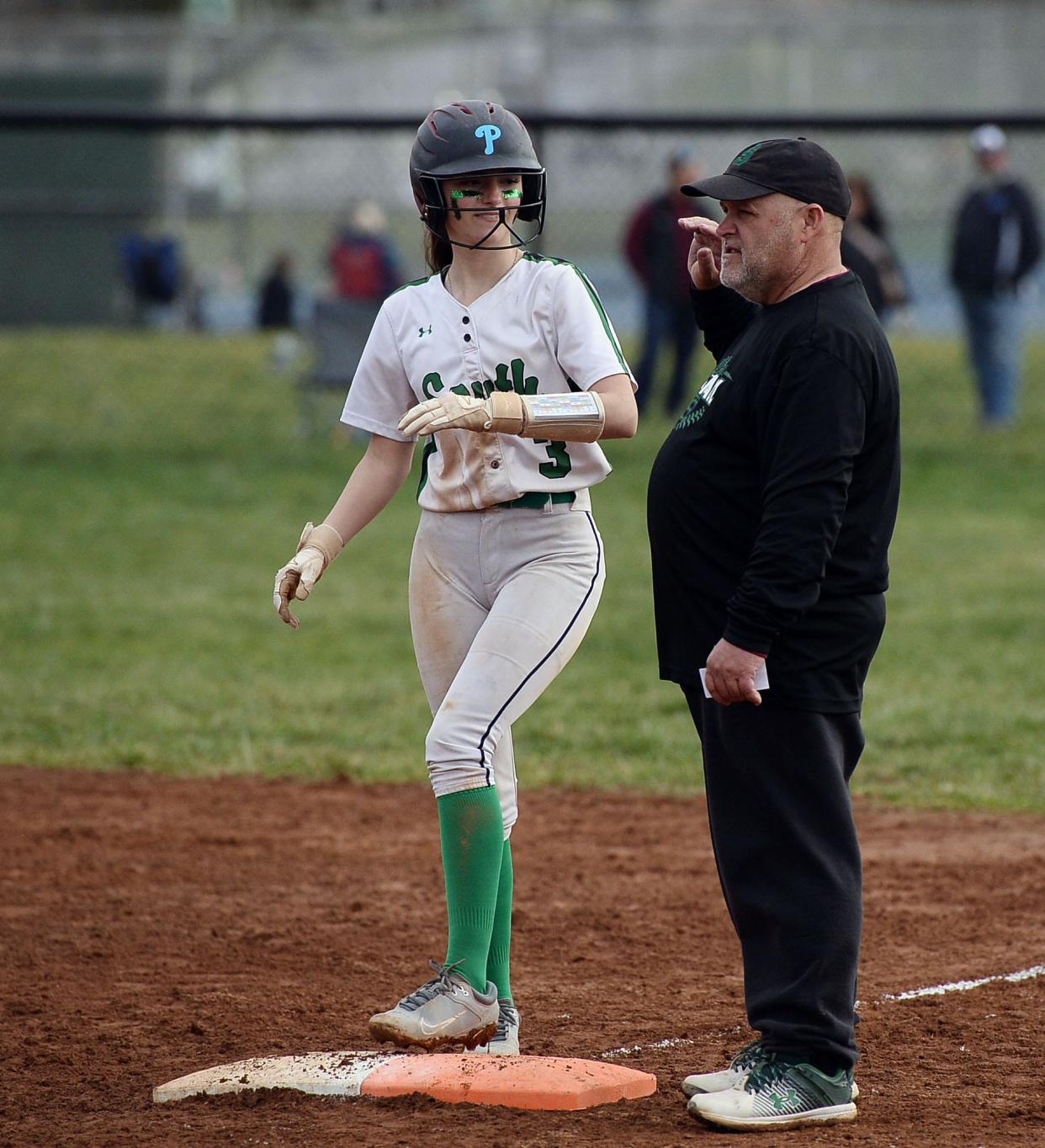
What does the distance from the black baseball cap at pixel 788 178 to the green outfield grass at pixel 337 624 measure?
140 inches

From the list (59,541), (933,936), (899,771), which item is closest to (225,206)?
(59,541)

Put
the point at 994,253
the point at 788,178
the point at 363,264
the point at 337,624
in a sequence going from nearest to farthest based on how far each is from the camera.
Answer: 1. the point at 788,178
2. the point at 337,624
3. the point at 994,253
4. the point at 363,264

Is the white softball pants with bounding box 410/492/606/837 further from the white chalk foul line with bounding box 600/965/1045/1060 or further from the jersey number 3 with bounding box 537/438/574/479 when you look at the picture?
the white chalk foul line with bounding box 600/965/1045/1060

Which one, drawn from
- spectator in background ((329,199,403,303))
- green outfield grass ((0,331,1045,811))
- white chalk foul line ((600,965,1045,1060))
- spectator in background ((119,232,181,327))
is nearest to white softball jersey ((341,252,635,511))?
white chalk foul line ((600,965,1045,1060))

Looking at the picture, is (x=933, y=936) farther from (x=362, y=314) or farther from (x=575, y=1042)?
(x=362, y=314)

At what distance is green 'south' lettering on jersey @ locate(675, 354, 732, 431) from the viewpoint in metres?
3.39

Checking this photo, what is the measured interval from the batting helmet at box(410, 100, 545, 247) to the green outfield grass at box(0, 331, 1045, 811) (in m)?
3.44

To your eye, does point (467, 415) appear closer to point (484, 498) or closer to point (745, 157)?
point (484, 498)

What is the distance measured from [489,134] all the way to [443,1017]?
6.31 ft

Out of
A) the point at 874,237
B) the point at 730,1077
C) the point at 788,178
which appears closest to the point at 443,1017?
the point at 730,1077

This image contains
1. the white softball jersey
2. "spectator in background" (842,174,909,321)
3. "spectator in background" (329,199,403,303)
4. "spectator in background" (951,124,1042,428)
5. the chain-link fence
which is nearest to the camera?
the white softball jersey

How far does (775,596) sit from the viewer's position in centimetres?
314

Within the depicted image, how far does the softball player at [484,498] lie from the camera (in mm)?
3639

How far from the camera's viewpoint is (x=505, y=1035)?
3826 millimetres
